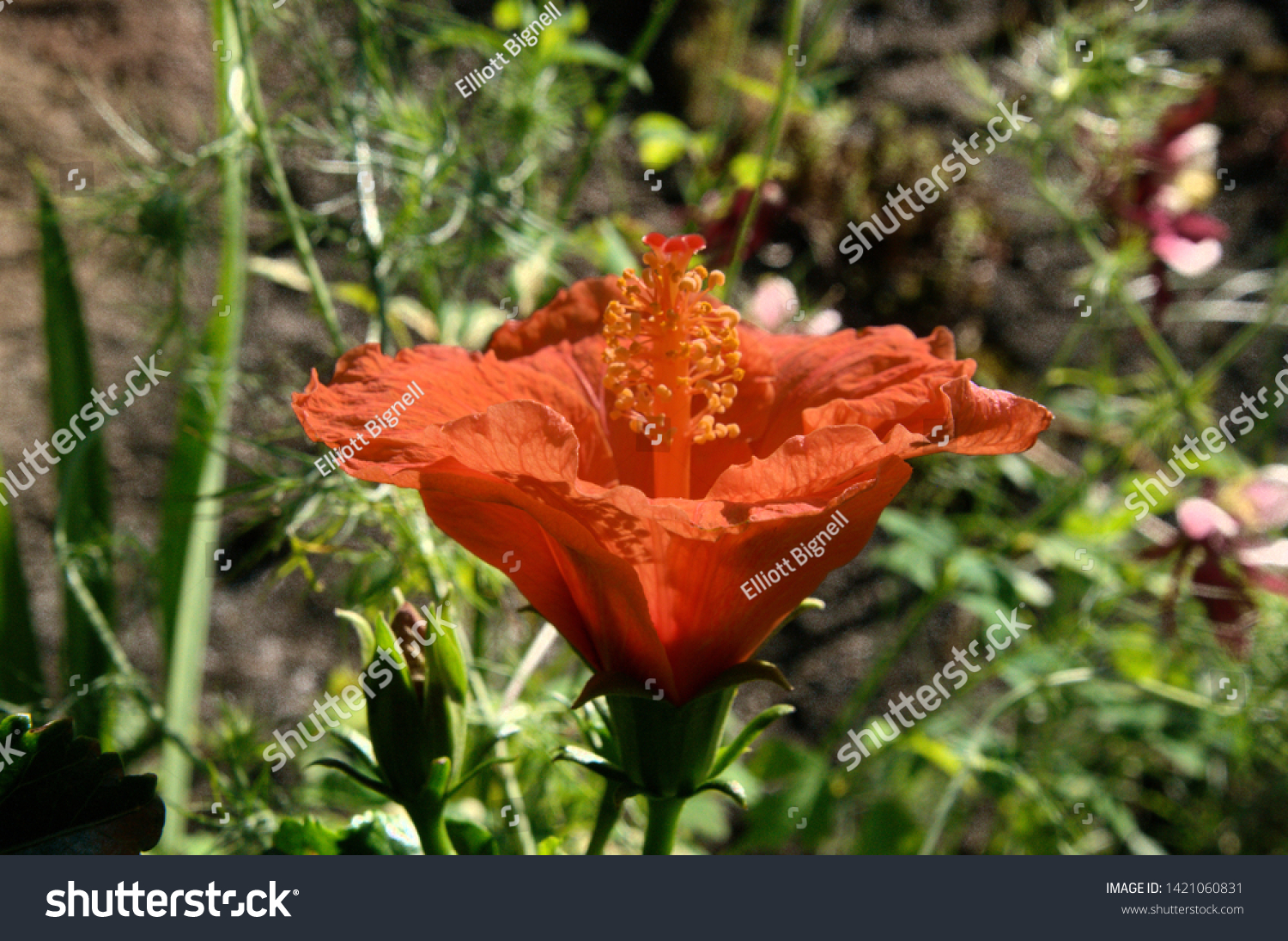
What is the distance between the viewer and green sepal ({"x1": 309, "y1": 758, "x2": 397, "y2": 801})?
41 centimetres

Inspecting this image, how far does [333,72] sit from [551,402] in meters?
0.42

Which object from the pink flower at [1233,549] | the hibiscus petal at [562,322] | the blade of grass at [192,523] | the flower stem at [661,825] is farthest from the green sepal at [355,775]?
the pink flower at [1233,549]

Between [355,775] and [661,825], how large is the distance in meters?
0.13

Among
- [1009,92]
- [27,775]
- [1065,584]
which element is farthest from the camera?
[1009,92]

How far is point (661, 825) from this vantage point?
0.44 meters

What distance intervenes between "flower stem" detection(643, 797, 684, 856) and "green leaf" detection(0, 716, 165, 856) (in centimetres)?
20

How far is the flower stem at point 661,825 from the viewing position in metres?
0.43

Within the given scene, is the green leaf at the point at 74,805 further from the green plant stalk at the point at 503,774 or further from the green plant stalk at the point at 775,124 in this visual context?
the green plant stalk at the point at 775,124

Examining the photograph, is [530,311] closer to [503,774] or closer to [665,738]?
[503,774]

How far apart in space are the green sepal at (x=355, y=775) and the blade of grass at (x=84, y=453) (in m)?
0.43

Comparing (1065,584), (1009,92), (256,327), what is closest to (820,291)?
(1009,92)

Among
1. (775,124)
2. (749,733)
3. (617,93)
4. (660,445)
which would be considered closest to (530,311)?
(617,93)

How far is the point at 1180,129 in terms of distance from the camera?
0.90m

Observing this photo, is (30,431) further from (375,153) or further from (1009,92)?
(1009,92)
